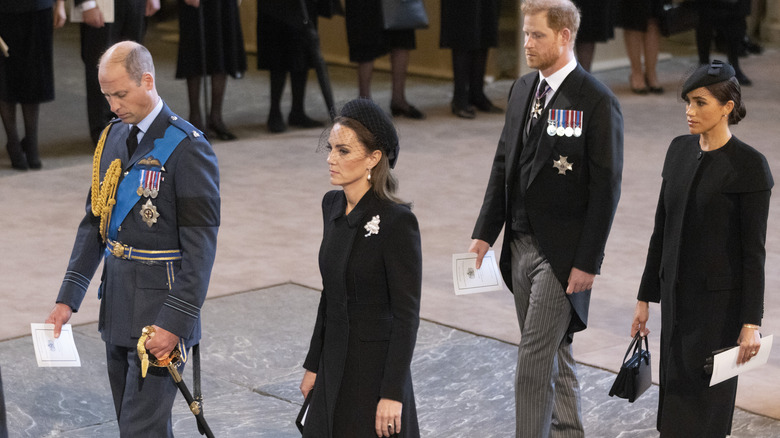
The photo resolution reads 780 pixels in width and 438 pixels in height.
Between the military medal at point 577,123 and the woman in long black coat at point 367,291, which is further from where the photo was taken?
the military medal at point 577,123

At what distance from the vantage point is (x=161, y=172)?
3924 mm

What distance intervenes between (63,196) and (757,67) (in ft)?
29.5

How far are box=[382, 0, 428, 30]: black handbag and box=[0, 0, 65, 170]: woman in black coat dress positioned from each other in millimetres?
2946

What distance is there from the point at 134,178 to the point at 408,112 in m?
7.95

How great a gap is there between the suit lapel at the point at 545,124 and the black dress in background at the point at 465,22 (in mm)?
7167

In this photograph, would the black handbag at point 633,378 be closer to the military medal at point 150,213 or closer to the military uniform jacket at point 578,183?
the military uniform jacket at point 578,183

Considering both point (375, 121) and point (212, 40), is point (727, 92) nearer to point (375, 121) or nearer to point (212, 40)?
point (375, 121)

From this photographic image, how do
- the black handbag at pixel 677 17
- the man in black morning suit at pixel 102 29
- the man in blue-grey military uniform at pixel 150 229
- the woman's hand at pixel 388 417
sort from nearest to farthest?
1. the woman's hand at pixel 388 417
2. the man in blue-grey military uniform at pixel 150 229
3. the man in black morning suit at pixel 102 29
4. the black handbag at pixel 677 17

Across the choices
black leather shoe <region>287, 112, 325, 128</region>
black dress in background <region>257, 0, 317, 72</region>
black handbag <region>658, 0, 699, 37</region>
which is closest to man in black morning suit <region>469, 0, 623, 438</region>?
black dress in background <region>257, 0, 317, 72</region>

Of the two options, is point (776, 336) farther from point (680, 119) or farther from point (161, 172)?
point (680, 119)

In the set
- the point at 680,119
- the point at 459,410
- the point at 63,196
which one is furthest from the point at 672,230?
the point at 680,119

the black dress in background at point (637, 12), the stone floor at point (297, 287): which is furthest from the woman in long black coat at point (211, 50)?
the black dress in background at point (637, 12)

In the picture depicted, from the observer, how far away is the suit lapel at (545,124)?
431 centimetres

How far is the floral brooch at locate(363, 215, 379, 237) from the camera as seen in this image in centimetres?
362
